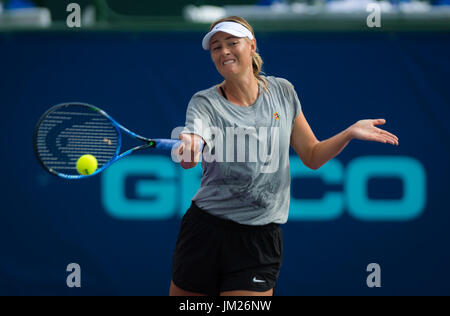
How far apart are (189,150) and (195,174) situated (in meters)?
1.79

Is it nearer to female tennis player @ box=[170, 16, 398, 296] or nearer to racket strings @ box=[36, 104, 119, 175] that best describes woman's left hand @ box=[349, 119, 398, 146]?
female tennis player @ box=[170, 16, 398, 296]

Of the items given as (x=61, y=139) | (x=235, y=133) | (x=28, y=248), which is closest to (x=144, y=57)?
(x=61, y=139)

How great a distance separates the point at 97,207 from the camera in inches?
149

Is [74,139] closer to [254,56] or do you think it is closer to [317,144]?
[254,56]

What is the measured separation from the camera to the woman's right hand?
198 cm

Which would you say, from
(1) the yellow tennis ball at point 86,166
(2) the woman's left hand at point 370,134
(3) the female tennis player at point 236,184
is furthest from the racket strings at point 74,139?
(2) the woman's left hand at point 370,134

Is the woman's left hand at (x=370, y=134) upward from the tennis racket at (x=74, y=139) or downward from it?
downward

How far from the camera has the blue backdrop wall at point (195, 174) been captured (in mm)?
3768

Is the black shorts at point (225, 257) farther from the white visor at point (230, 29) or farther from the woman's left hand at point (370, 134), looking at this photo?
the white visor at point (230, 29)

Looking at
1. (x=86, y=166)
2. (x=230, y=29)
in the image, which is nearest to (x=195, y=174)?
(x=86, y=166)

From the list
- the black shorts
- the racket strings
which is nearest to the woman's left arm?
the black shorts

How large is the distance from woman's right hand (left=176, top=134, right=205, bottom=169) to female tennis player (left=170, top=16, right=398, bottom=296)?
103mm

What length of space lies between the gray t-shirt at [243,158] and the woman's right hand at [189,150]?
8cm

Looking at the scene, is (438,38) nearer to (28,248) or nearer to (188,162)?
(188,162)
